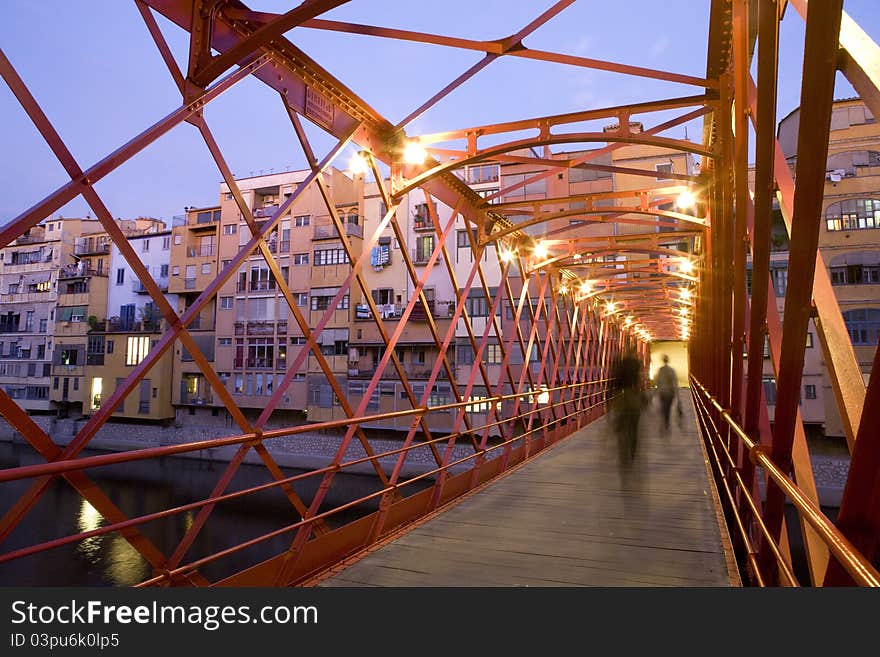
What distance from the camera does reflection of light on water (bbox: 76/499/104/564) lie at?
18.1 m

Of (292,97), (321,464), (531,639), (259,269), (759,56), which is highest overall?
(259,269)

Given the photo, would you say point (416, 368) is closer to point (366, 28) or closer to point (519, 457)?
point (519, 457)

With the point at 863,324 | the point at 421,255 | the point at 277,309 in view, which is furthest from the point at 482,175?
the point at 863,324

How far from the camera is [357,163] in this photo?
6.11 m

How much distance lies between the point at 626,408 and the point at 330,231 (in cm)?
2638

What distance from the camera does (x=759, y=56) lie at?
2736 millimetres

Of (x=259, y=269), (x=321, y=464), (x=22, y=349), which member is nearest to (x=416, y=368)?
(x=321, y=464)

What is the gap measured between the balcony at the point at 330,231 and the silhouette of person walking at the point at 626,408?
24199 mm

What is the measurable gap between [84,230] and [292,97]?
1746 inches

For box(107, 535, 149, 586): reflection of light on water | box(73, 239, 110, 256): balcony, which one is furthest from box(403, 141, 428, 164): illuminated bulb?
box(73, 239, 110, 256): balcony

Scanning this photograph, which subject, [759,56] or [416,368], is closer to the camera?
[759,56]

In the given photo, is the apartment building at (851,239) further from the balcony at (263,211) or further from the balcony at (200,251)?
the balcony at (200,251)

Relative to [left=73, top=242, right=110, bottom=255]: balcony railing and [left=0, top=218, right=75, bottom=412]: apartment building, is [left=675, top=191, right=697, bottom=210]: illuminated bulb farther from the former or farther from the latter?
[left=0, top=218, right=75, bottom=412]: apartment building

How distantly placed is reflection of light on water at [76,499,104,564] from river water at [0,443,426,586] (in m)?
0.03
